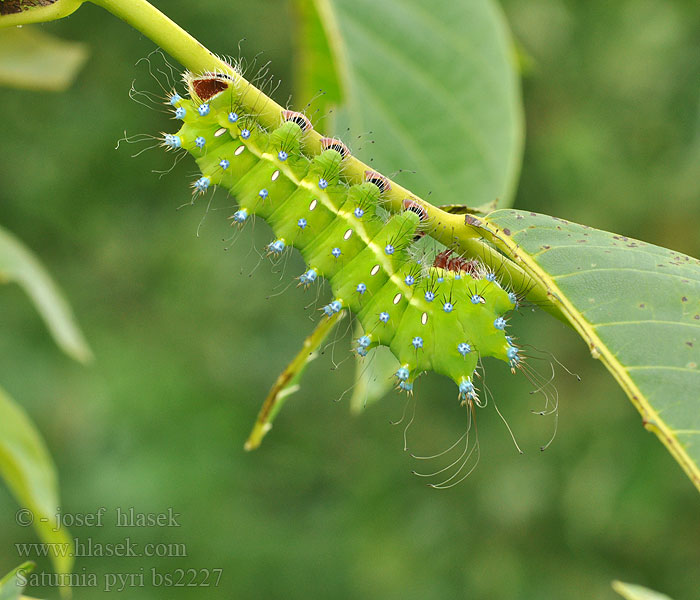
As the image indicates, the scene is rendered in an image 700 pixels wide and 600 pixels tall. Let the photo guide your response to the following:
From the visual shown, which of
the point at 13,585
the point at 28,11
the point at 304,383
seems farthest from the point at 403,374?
the point at 304,383

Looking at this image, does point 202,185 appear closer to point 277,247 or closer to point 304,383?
point 277,247

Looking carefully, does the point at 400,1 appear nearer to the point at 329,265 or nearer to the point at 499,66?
the point at 499,66

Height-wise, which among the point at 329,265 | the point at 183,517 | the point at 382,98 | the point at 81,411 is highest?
the point at 382,98

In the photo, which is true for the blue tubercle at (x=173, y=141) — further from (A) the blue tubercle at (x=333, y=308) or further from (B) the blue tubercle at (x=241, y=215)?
(A) the blue tubercle at (x=333, y=308)

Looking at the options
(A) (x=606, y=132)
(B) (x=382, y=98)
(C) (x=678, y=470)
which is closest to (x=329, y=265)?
(B) (x=382, y=98)

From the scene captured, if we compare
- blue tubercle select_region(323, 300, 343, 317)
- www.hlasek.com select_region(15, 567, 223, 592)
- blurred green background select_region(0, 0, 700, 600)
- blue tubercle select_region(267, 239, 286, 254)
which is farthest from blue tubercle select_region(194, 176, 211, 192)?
www.hlasek.com select_region(15, 567, 223, 592)

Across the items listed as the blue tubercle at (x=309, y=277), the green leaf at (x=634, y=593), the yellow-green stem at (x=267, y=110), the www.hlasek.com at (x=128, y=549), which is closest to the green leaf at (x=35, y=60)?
the yellow-green stem at (x=267, y=110)
